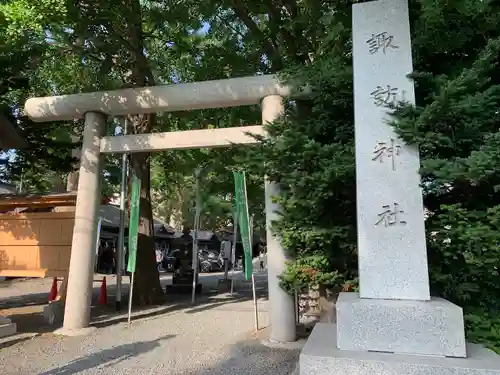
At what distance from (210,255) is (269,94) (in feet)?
59.5

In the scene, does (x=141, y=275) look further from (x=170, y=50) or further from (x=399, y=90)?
(x=399, y=90)

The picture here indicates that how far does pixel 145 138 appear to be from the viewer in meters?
6.68

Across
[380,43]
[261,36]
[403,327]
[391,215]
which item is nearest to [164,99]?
[261,36]

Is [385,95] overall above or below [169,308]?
above


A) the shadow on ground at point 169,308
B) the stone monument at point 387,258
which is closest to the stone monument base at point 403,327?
the stone monument at point 387,258

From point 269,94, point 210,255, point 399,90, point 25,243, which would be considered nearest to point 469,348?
point 399,90

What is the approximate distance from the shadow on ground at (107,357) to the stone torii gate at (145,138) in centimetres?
124

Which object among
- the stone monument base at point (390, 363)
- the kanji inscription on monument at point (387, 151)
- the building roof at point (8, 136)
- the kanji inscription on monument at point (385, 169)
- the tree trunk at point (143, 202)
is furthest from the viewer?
the tree trunk at point (143, 202)

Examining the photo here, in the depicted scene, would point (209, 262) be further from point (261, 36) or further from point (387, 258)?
point (387, 258)

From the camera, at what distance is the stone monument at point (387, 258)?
3129mm

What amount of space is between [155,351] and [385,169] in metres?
3.87

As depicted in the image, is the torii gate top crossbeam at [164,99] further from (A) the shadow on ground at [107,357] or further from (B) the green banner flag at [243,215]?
(A) the shadow on ground at [107,357]

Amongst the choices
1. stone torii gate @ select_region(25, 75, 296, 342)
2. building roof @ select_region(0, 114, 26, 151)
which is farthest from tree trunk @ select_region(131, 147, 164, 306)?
building roof @ select_region(0, 114, 26, 151)

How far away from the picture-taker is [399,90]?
404 cm
